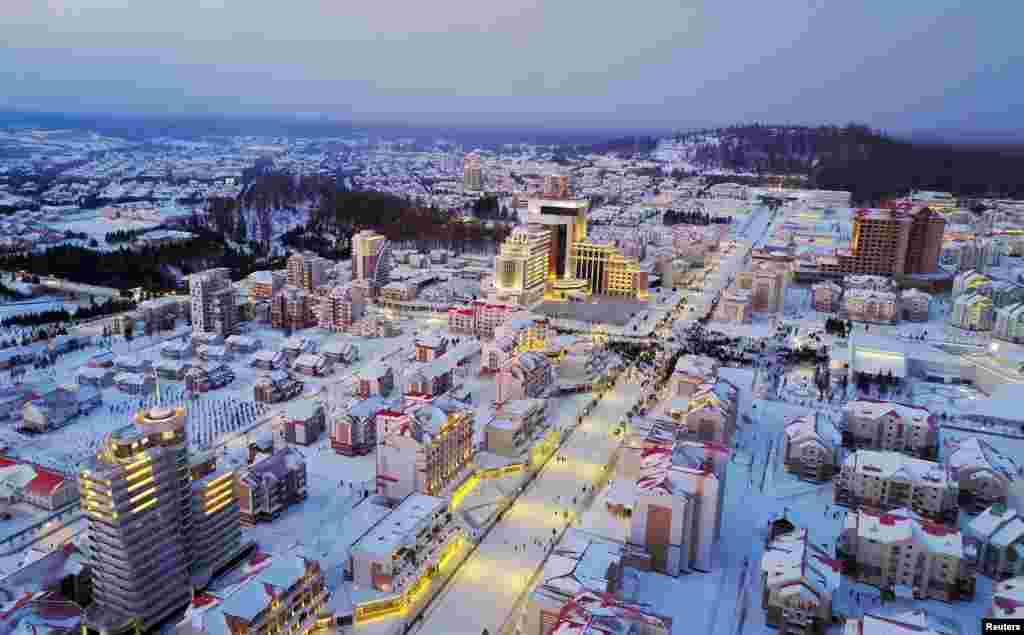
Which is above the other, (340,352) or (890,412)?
(890,412)

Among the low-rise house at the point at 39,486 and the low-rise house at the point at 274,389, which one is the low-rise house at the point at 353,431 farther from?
the low-rise house at the point at 39,486

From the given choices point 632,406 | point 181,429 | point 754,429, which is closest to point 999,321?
point 754,429

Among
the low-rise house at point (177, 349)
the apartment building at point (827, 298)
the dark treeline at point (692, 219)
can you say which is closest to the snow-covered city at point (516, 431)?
the apartment building at point (827, 298)

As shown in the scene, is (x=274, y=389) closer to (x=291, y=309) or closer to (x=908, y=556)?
(x=291, y=309)

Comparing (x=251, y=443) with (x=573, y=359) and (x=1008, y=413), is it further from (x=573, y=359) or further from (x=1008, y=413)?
(x=1008, y=413)

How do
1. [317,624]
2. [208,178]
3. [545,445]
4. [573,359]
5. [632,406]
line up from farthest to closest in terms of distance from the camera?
1. [208,178]
2. [573,359]
3. [632,406]
4. [545,445]
5. [317,624]

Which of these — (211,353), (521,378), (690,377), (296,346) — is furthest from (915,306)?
(211,353)
